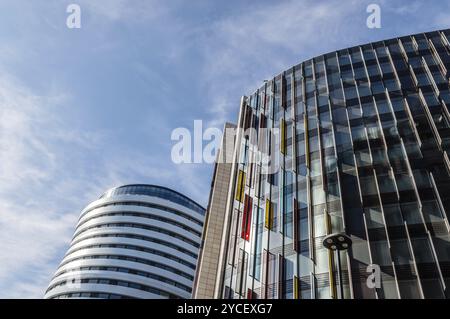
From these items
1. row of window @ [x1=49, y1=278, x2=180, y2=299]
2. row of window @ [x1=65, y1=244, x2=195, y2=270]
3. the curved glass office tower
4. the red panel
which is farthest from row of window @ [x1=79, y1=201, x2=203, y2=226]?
the red panel

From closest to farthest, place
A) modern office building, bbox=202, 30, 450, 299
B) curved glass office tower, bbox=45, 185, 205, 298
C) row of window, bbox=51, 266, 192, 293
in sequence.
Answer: modern office building, bbox=202, 30, 450, 299 < curved glass office tower, bbox=45, 185, 205, 298 < row of window, bbox=51, 266, 192, 293

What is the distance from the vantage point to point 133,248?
8419 centimetres

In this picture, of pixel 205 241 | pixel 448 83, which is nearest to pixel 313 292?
pixel 205 241

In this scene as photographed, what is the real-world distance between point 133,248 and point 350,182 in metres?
64.8

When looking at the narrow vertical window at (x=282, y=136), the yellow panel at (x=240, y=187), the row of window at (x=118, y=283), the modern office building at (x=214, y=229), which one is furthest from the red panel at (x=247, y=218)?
the row of window at (x=118, y=283)

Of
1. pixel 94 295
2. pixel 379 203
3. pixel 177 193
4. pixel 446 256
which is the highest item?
pixel 177 193

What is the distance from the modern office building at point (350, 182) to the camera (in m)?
25.3

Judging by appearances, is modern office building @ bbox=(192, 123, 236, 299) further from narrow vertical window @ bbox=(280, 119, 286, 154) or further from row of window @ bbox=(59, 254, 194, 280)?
row of window @ bbox=(59, 254, 194, 280)

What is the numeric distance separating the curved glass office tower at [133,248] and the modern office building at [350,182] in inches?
1963

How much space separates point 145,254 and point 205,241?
152ft

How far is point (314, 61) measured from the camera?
1837 inches

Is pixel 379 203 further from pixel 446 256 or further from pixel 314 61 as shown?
pixel 314 61

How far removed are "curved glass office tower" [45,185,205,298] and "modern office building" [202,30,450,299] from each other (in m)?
49.9

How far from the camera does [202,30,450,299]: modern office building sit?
2534 centimetres
